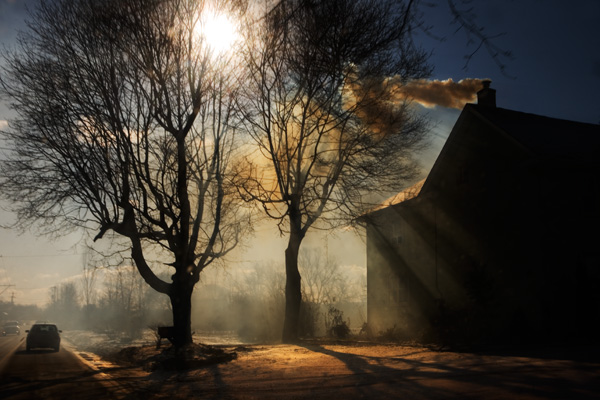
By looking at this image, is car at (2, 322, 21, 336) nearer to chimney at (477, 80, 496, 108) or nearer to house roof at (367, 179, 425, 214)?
house roof at (367, 179, 425, 214)

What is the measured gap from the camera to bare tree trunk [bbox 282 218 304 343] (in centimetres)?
2595

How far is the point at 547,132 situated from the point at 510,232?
17.0 ft

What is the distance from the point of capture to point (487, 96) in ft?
89.6

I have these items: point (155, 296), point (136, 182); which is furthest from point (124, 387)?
point (155, 296)

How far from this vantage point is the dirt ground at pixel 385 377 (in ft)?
28.2

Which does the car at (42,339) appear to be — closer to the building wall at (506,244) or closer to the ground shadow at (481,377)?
the building wall at (506,244)

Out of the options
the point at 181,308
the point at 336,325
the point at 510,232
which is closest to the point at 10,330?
the point at 336,325

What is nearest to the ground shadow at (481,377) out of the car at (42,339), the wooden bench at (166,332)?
the wooden bench at (166,332)

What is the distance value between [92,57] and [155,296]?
79.1 m

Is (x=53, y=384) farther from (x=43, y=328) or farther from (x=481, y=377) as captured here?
(x=43, y=328)

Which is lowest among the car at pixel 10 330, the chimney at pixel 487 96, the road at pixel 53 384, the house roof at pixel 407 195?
the road at pixel 53 384

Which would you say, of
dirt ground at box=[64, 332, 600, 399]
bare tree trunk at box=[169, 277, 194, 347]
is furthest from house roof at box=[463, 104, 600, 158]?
bare tree trunk at box=[169, 277, 194, 347]

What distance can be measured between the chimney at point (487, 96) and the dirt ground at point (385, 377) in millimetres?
15648

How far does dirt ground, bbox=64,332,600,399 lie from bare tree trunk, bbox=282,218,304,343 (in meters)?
10.2
